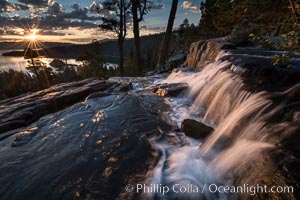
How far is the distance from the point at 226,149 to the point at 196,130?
132 cm

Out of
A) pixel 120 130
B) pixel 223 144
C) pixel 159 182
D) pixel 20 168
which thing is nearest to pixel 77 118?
pixel 120 130

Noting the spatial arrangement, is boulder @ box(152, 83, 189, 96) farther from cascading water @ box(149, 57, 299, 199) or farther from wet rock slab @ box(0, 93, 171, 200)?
cascading water @ box(149, 57, 299, 199)

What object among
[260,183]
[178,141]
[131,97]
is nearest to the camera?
[260,183]

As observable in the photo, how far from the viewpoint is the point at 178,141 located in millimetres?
5961

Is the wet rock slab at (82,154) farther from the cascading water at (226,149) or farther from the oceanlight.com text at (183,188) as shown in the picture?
the cascading water at (226,149)

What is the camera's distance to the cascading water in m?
3.91

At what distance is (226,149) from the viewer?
16.1 feet

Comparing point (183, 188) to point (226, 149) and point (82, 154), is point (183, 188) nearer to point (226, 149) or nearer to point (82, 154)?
point (226, 149)

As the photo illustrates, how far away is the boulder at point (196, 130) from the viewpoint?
6.02m

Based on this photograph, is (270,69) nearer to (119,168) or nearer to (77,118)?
(119,168)

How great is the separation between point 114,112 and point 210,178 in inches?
189

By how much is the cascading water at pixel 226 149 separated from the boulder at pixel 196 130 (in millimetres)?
198

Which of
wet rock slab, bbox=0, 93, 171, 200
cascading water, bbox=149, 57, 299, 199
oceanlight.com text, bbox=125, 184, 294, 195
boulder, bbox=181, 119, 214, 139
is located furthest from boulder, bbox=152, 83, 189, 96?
oceanlight.com text, bbox=125, 184, 294, 195

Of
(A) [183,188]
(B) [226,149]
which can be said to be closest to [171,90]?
(B) [226,149]
